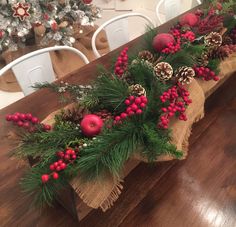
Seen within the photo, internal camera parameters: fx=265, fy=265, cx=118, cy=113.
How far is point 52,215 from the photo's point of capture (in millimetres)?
605

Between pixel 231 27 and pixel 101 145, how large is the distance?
0.70 meters

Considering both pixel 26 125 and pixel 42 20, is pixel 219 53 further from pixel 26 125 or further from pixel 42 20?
pixel 42 20

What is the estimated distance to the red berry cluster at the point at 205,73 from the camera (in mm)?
731

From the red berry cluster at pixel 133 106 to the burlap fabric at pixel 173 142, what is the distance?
87 millimetres

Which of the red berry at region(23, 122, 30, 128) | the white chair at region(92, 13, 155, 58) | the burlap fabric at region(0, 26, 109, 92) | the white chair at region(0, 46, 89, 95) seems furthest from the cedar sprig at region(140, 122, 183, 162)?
the burlap fabric at region(0, 26, 109, 92)

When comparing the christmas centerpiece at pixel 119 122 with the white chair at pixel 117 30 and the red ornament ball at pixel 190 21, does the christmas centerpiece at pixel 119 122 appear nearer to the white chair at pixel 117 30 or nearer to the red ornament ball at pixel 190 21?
the red ornament ball at pixel 190 21

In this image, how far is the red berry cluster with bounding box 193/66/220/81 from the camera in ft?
2.40

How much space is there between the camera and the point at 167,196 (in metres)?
0.65

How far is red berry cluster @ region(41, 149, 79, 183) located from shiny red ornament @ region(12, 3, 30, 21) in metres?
1.61

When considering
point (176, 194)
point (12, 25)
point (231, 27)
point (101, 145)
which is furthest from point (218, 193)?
point (12, 25)

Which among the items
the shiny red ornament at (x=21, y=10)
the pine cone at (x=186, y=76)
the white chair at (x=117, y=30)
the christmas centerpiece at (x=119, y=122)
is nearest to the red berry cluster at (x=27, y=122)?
the christmas centerpiece at (x=119, y=122)

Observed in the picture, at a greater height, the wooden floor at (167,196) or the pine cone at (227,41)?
the pine cone at (227,41)

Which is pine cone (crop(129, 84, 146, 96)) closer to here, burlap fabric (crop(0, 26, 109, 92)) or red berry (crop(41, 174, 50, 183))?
red berry (crop(41, 174, 50, 183))

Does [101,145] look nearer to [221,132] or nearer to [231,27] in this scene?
[221,132]
